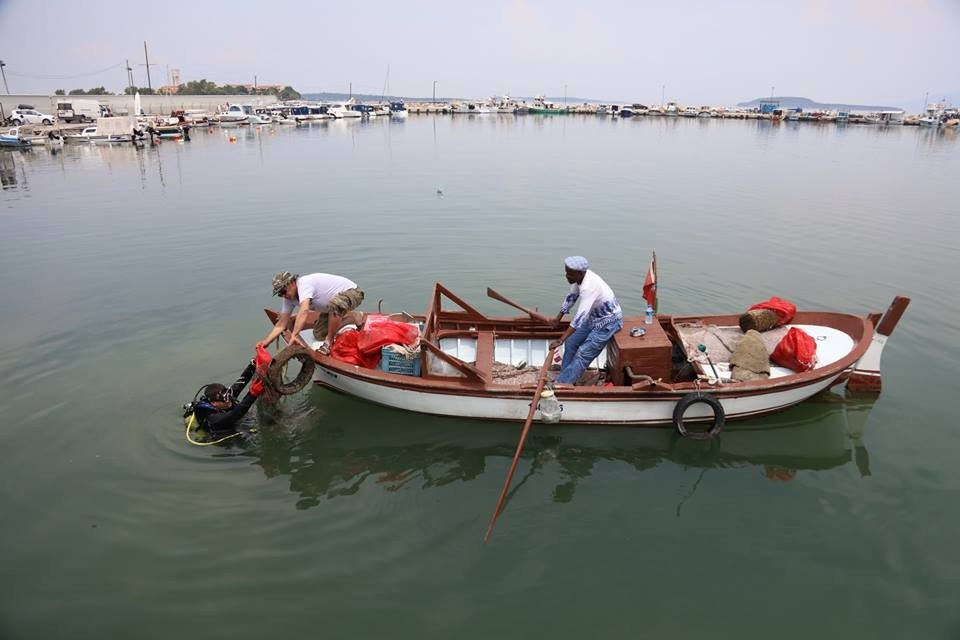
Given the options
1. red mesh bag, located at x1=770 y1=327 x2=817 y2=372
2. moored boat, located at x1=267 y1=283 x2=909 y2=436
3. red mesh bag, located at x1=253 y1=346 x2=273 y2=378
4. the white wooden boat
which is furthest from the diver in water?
the white wooden boat

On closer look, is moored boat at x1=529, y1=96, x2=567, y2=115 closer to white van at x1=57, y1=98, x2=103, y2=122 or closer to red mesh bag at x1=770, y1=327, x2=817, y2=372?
white van at x1=57, y1=98, x2=103, y2=122

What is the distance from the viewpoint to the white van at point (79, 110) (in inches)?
2416

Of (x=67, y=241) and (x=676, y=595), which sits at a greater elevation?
(x=67, y=241)

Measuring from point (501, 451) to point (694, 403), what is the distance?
299cm

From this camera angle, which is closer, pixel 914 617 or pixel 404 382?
pixel 914 617

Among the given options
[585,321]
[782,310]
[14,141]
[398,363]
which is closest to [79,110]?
[14,141]

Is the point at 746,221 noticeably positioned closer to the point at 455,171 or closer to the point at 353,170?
the point at 455,171

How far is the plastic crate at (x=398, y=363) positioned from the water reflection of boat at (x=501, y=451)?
0.88 metres

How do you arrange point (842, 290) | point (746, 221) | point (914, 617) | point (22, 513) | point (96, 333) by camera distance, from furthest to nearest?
point (746, 221)
point (842, 290)
point (96, 333)
point (22, 513)
point (914, 617)

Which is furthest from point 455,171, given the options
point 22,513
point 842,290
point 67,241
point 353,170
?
point 22,513

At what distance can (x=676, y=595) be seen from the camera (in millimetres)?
6012

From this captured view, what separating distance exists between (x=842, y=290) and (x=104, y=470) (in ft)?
55.6

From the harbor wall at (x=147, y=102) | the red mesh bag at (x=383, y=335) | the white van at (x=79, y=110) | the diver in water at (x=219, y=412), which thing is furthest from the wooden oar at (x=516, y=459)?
the harbor wall at (x=147, y=102)

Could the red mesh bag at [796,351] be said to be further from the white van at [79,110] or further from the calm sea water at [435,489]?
the white van at [79,110]
